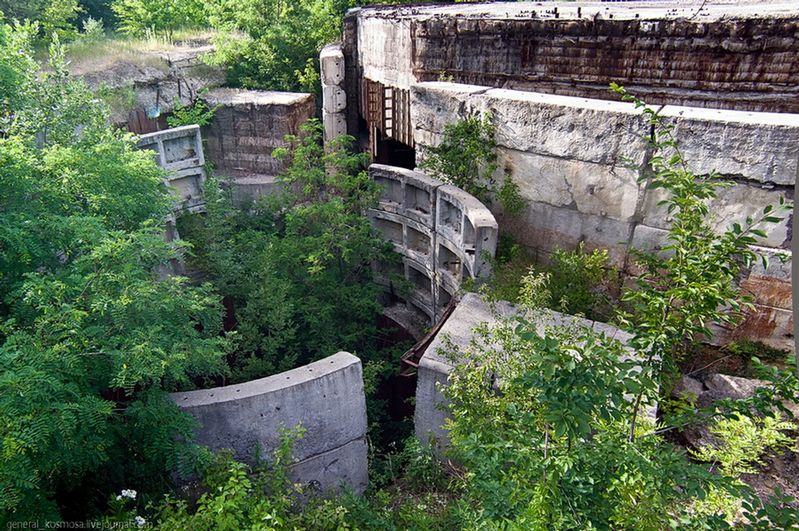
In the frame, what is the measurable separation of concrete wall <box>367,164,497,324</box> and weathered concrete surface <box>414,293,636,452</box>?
35.2 inches

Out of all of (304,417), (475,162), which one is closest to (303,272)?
(475,162)

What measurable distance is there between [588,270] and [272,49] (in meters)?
11.4

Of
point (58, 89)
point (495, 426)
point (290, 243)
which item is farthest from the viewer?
point (290, 243)

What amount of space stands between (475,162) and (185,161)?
6543mm

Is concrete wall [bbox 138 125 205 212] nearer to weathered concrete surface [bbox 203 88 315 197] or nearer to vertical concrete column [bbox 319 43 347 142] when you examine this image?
weathered concrete surface [bbox 203 88 315 197]

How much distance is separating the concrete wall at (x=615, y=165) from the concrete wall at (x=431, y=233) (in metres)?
0.82

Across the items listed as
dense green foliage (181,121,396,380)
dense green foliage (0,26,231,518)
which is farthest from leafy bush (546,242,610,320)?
dense green foliage (0,26,231,518)

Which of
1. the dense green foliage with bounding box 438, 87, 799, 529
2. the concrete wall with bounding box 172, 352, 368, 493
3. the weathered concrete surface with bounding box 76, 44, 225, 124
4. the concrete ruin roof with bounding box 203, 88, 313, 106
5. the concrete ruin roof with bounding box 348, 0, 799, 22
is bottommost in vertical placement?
the concrete wall with bounding box 172, 352, 368, 493

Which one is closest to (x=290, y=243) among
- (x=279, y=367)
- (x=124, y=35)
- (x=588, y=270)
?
(x=279, y=367)

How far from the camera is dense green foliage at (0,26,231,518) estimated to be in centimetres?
428

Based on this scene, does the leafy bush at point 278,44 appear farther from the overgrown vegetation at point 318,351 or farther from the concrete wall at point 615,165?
the concrete wall at point 615,165

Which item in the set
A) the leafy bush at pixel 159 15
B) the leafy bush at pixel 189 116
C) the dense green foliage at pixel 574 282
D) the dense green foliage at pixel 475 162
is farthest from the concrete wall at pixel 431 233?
the leafy bush at pixel 159 15

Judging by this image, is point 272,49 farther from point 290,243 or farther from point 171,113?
point 290,243

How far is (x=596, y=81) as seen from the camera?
9398mm
